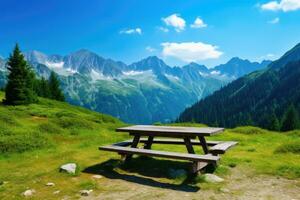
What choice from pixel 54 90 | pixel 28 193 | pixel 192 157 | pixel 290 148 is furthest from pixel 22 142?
pixel 54 90

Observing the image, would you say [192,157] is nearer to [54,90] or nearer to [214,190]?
[214,190]

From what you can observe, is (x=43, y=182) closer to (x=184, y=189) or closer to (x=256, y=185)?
(x=184, y=189)

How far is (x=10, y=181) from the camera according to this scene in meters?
12.6

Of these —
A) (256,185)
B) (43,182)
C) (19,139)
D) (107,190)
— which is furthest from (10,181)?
(256,185)

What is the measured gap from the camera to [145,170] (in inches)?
551

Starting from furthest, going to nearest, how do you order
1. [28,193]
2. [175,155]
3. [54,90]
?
[54,90]
[175,155]
[28,193]

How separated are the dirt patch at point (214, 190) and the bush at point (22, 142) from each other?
9.59 metres

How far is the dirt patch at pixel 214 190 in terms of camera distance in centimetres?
1023

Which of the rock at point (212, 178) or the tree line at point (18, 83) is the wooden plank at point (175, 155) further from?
the tree line at point (18, 83)

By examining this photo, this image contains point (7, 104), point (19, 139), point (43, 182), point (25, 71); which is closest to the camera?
point (43, 182)

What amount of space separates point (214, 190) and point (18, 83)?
143 feet

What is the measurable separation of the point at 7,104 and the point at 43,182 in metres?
38.0

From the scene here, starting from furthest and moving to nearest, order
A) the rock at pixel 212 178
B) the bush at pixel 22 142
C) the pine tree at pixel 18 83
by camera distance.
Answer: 1. the pine tree at pixel 18 83
2. the bush at pixel 22 142
3. the rock at pixel 212 178

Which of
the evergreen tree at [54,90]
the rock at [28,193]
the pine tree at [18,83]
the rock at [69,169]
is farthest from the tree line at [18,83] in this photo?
the evergreen tree at [54,90]
